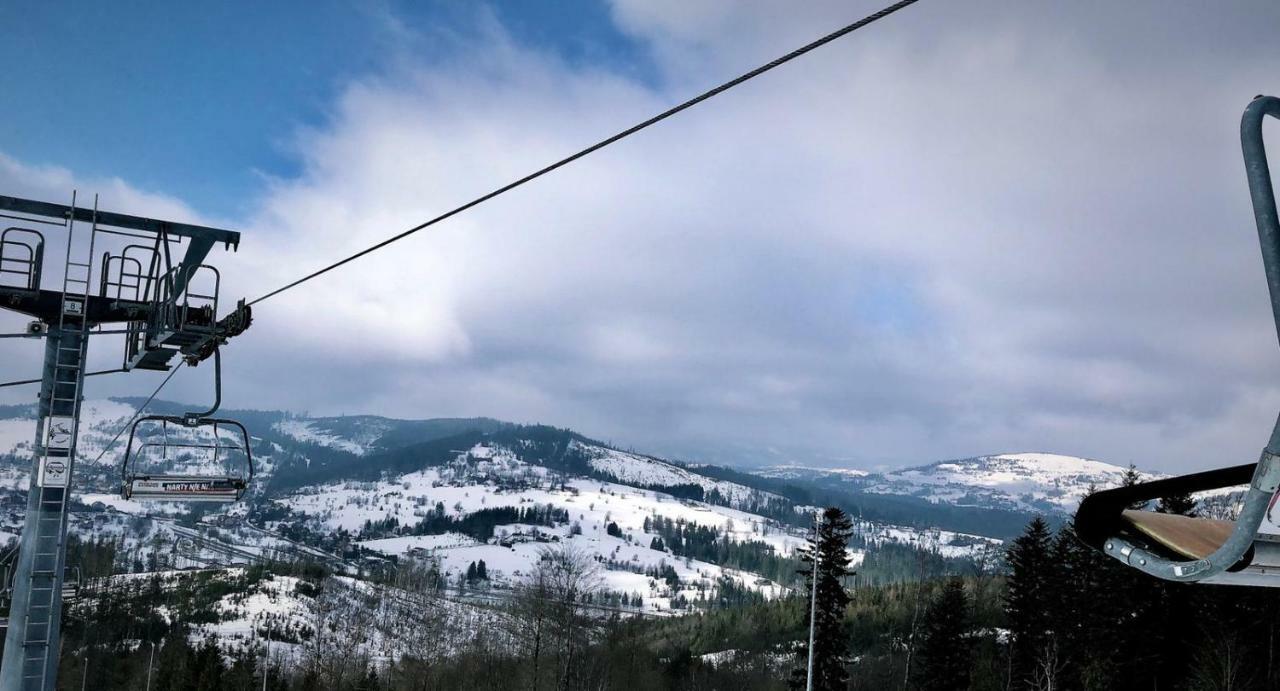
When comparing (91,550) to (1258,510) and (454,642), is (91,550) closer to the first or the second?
(454,642)

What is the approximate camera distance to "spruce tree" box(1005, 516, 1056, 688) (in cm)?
4462

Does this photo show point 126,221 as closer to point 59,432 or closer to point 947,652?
point 59,432

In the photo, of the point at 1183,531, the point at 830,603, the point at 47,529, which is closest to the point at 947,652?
the point at 830,603

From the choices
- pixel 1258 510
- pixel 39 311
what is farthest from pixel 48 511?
pixel 1258 510

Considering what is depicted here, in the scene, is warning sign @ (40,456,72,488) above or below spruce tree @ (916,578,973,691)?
above

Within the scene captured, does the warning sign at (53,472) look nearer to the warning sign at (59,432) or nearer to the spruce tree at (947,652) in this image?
the warning sign at (59,432)

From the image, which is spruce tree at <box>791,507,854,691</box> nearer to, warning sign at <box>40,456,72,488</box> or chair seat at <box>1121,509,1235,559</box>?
warning sign at <box>40,456,72,488</box>

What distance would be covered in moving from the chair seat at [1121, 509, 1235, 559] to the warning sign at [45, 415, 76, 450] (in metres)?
13.3

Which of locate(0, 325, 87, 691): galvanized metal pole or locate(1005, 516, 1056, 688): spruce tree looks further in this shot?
locate(1005, 516, 1056, 688): spruce tree

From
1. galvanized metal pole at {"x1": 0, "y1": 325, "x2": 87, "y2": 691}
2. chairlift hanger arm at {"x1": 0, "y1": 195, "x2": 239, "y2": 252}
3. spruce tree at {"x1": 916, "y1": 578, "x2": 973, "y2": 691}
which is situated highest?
chairlift hanger arm at {"x1": 0, "y1": 195, "x2": 239, "y2": 252}

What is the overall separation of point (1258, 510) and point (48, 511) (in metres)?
13.9

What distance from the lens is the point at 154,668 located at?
86125 millimetres

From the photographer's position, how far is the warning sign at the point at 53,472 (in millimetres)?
11188

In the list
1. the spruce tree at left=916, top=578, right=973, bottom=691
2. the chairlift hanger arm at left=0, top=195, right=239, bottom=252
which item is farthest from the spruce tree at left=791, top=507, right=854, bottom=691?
the chairlift hanger arm at left=0, top=195, right=239, bottom=252
